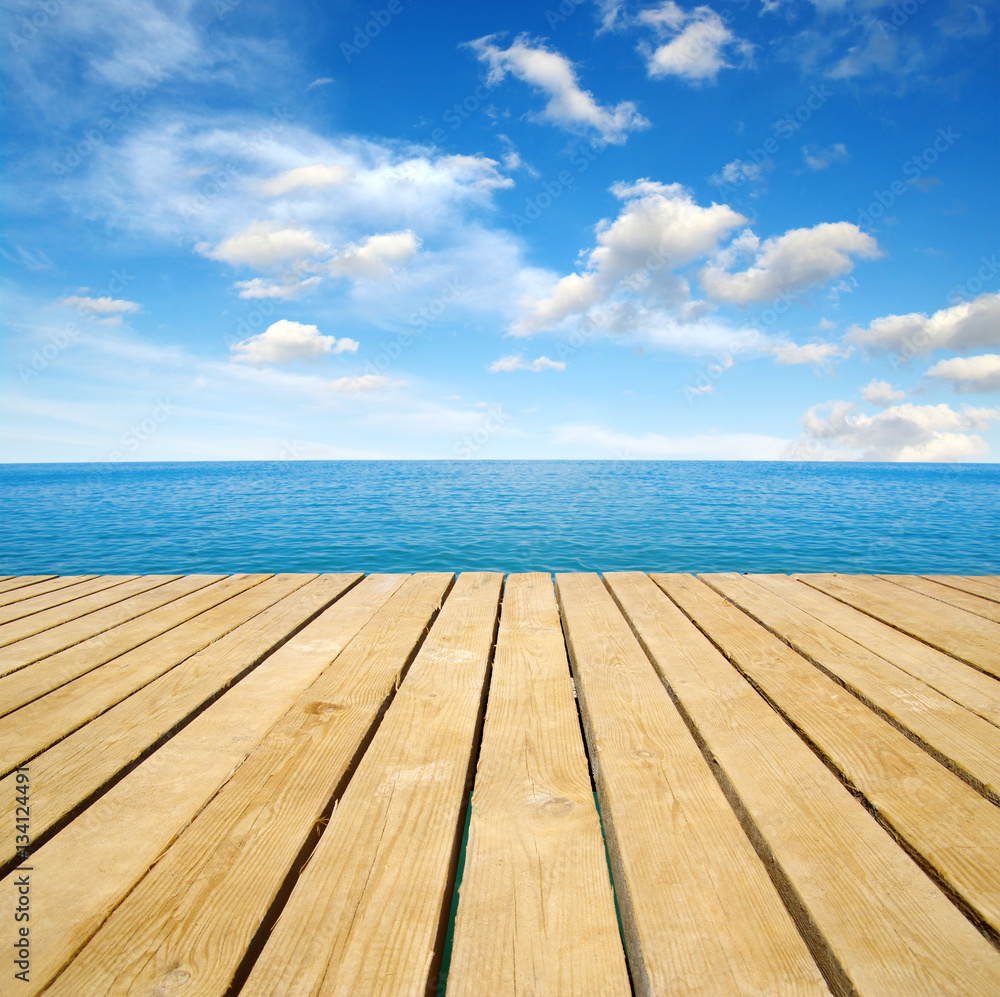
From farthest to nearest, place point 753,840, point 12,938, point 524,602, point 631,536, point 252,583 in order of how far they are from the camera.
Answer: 1. point 631,536
2. point 252,583
3. point 524,602
4. point 753,840
5. point 12,938

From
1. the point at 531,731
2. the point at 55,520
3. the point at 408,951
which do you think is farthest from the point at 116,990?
the point at 55,520

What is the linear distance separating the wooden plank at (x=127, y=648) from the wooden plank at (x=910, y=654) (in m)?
3.14

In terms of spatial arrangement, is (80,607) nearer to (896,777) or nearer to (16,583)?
(16,583)

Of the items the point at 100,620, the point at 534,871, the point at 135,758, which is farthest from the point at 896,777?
the point at 100,620

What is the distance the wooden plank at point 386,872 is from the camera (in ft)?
3.22

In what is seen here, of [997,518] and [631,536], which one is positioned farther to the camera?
[997,518]

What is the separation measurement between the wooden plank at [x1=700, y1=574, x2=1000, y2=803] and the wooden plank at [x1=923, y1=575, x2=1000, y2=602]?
1.47 metres

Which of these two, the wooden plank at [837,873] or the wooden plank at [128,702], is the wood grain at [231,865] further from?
the wooden plank at [837,873]

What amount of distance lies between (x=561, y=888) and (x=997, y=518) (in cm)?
2925

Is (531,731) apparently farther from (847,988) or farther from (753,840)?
(847,988)

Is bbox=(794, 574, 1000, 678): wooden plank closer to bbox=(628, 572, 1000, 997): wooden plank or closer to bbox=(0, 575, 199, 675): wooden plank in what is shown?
bbox=(628, 572, 1000, 997): wooden plank

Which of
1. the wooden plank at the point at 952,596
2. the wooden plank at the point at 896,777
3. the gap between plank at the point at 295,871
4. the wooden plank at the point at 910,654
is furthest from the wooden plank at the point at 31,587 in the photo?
the wooden plank at the point at 952,596

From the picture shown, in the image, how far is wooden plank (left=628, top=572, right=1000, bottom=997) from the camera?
99 centimetres

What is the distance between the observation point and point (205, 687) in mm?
2158
